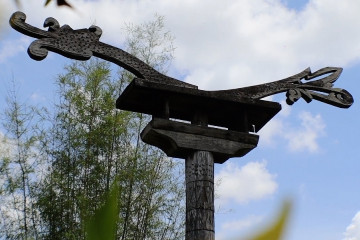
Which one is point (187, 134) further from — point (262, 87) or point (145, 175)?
point (145, 175)

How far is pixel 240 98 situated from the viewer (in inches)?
117

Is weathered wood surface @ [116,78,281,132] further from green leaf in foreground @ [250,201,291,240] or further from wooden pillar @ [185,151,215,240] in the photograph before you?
green leaf in foreground @ [250,201,291,240]

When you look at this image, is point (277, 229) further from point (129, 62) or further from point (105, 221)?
point (129, 62)

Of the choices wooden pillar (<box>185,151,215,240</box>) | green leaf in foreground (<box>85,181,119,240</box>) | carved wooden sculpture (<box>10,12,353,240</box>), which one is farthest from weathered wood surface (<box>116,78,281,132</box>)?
green leaf in foreground (<box>85,181,119,240</box>)

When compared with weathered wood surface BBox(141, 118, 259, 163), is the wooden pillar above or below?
below

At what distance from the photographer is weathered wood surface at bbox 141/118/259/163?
2.82 meters

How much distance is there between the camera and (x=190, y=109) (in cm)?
300

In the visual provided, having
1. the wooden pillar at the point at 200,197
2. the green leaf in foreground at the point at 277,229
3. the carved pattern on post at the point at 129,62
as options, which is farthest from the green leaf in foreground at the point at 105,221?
the wooden pillar at the point at 200,197

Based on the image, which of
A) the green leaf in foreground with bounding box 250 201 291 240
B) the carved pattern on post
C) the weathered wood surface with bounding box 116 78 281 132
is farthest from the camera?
the weathered wood surface with bounding box 116 78 281 132

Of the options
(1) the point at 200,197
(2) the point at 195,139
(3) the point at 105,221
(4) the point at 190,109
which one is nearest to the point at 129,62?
(4) the point at 190,109

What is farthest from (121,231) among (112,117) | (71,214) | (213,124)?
(213,124)

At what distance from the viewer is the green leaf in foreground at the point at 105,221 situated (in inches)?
8.4

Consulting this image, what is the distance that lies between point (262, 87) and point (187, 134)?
1.64 ft

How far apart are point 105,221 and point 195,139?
105 inches
